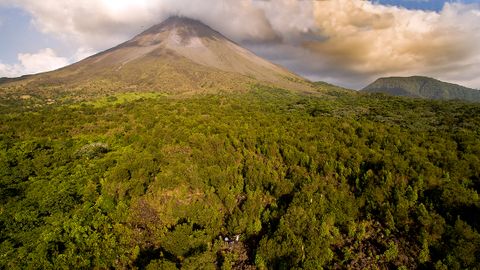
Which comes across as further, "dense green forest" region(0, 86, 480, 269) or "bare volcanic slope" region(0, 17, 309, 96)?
"bare volcanic slope" region(0, 17, 309, 96)

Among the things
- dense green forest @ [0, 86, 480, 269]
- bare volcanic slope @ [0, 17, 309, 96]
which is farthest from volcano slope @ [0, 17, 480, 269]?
bare volcanic slope @ [0, 17, 309, 96]

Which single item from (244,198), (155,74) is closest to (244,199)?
(244,198)

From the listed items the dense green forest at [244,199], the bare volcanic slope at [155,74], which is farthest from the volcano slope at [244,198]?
the bare volcanic slope at [155,74]

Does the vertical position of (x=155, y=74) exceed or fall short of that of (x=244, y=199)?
it exceeds it

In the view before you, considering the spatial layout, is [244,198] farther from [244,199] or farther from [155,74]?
[155,74]

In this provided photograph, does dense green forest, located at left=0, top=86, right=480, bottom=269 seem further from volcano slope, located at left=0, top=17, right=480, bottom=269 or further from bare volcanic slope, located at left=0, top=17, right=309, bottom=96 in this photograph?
bare volcanic slope, located at left=0, top=17, right=309, bottom=96

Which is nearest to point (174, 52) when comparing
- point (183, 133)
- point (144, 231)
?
point (183, 133)

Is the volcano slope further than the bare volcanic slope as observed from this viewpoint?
No

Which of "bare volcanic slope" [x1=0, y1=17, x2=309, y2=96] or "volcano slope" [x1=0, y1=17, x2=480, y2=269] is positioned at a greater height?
"bare volcanic slope" [x1=0, y1=17, x2=309, y2=96]
